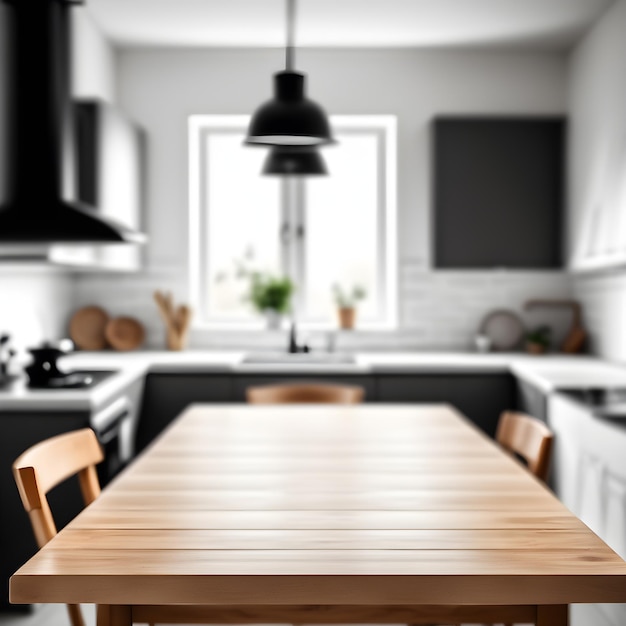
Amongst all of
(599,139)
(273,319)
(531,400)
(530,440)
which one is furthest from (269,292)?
(530,440)

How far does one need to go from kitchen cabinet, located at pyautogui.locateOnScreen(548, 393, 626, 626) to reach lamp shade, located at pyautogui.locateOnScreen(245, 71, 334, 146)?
1.32 m

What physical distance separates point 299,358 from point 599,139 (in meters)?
1.95

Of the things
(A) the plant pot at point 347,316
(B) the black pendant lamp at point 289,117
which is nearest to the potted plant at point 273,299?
(A) the plant pot at point 347,316

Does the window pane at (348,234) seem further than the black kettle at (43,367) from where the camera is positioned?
Yes

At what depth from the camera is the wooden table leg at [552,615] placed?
137cm

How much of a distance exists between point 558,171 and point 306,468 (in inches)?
126

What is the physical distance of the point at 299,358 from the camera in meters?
4.23

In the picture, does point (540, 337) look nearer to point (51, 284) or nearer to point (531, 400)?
point (531, 400)

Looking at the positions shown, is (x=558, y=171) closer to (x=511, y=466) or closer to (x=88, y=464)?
(x=511, y=466)

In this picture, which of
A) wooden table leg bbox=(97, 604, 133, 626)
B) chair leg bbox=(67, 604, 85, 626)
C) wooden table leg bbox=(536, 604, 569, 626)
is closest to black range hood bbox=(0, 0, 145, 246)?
chair leg bbox=(67, 604, 85, 626)

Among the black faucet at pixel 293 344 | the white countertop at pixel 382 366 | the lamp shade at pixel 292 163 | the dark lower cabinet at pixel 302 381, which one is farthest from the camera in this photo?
the black faucet at pixel 293 344

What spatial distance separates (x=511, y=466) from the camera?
80.4 inches

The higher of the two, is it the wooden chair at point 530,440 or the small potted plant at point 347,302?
the small potted plant at point 347,302

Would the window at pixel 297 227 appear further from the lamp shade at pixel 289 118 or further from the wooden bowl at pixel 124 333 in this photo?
the lamp shade at pixel 289 118
